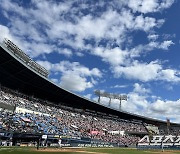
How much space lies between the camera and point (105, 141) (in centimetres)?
8281

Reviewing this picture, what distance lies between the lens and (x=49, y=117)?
76.6 meters

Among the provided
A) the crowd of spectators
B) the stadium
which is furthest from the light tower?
the crowd of spectators

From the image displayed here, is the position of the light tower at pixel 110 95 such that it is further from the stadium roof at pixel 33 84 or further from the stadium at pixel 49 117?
the stadium roof at pixel 33 84

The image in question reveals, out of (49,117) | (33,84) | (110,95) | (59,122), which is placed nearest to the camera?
(49,117)

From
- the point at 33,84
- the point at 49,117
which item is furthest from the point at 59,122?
the point at 33,84

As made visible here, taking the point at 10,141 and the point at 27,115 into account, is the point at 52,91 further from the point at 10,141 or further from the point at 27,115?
the point at 10,141

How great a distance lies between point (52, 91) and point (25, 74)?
1616 cm

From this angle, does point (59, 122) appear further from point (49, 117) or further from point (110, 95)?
point (110, 95)

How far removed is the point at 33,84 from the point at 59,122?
13617mm

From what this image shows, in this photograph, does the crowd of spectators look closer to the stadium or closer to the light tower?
the stadium

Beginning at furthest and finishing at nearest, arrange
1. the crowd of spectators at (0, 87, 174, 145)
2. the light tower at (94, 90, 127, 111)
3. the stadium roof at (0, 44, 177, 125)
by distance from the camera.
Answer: the light tower at (94, 90, 127, 111) → the stadium roof at (0, 44, 177, 125) → the crowd of spectators at (0, 87, 174, 145)

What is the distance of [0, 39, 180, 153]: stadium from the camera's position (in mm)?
60344

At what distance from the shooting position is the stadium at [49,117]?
198 ft

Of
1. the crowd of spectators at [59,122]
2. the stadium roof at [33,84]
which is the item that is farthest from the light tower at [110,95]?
the stadium roof at [33,84]
